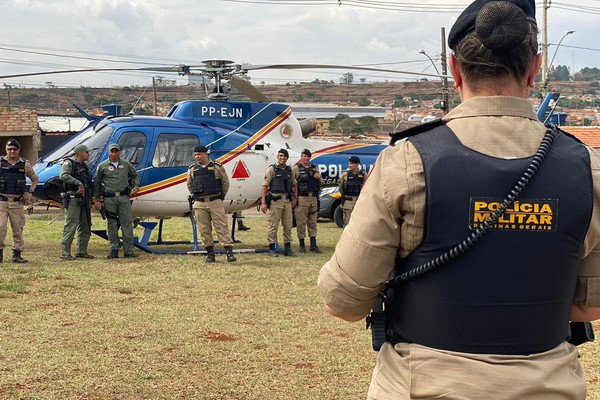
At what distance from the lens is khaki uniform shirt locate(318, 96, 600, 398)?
198 cm

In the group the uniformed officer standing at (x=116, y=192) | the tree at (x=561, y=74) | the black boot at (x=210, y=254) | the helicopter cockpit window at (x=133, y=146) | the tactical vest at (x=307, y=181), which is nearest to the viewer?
the black boot at (x=210, y=254)

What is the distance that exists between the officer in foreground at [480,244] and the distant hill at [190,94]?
73.4 metres

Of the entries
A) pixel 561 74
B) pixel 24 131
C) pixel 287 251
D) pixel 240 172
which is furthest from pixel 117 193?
pixel 561 74

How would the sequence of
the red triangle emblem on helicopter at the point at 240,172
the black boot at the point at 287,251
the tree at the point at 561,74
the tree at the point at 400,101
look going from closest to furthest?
the black boot at the point at 287,251, the red triangle emblem on helicopter at the point at 240,172, the tree at the point at 400,101, the tree at the point at 561,74

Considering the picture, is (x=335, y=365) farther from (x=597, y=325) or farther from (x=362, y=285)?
(x=362, y=285)

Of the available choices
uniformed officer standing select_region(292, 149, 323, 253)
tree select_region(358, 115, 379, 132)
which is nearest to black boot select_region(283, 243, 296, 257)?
uniformed officer standing select_region(292, 149, 323, 253)

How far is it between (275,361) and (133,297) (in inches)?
119

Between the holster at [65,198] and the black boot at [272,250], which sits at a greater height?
the holster at [65,198]

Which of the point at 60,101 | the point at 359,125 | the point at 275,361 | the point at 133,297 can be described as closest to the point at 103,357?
the point at 275,361

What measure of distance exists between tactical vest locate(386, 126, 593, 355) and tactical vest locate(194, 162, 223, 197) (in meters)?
9.36

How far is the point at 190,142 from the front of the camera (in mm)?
12531

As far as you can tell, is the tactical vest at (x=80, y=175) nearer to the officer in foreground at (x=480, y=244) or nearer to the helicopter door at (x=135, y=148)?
the helicopter door at (x=135, y=148)

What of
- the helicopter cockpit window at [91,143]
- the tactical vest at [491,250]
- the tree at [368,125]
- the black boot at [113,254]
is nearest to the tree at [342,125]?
the tree at [368,125]

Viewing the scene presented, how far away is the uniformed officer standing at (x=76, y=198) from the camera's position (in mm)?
11438
